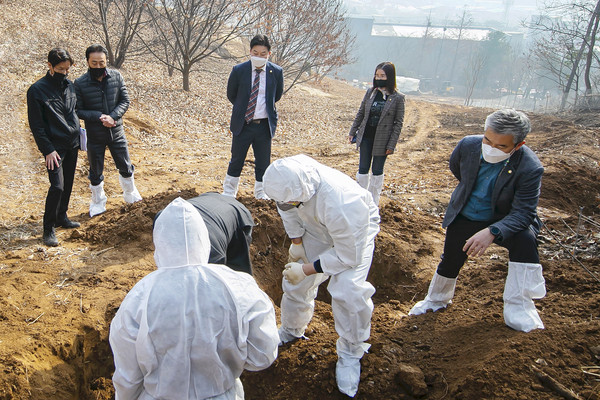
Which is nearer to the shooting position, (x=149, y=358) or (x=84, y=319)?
(x=149, y=358)

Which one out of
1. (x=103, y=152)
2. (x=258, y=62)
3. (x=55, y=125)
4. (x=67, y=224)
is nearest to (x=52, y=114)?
(x=55, y=125)

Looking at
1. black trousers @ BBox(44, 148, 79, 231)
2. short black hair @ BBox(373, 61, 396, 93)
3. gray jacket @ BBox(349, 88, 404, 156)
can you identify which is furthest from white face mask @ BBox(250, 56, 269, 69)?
black trousers @ BBox(44, 148, 79, 231)

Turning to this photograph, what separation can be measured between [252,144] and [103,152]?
5.47ft

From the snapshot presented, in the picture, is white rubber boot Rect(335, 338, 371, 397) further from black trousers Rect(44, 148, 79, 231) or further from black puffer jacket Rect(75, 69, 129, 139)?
black puffer jacket Rect(75, 69, 129, 139)

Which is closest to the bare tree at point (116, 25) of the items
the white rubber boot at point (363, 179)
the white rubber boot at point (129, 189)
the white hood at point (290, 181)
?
the white rubber boot at point (129, 189)

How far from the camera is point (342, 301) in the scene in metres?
2.64

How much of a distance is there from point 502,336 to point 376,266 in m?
1.70

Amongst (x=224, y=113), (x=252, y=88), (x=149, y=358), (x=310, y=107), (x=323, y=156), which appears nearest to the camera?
(x=149, y=358)

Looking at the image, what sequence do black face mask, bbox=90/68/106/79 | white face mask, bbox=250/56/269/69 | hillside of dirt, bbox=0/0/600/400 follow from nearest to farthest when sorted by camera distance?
1. hillside of dirt, bbox=0/0/600/400
2. black face mask, bbox=90/68/106/79
3. white face mask, bbox=250/56/269/69

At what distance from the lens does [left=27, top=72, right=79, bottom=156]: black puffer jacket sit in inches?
156

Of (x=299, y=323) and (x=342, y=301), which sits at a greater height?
(x=342, y=301)

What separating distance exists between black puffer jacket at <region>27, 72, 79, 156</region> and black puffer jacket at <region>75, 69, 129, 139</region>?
182mm

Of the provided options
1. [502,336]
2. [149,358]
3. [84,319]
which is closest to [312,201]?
[149,358]

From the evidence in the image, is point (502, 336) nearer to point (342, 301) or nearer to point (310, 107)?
point (342, 301)
